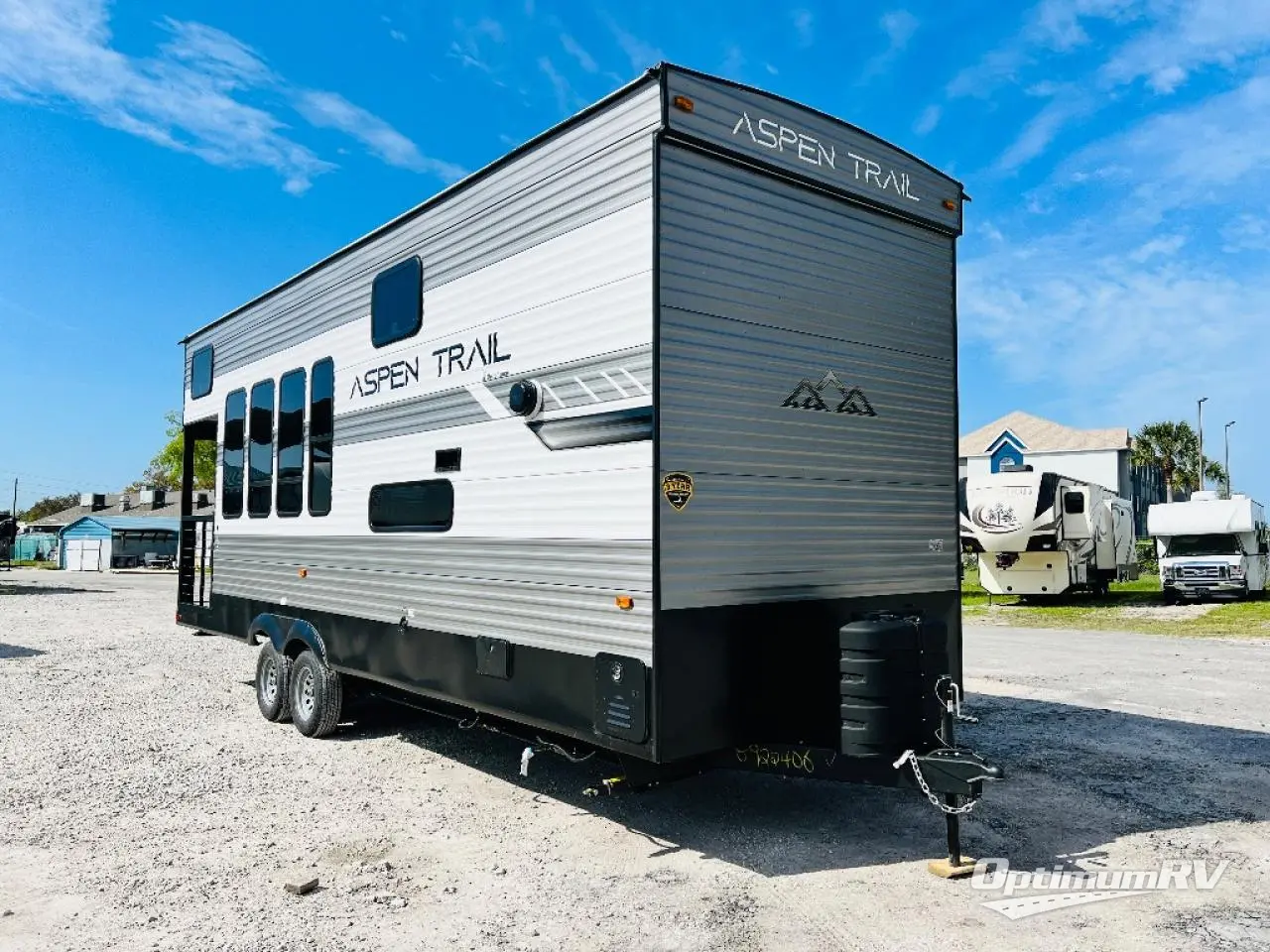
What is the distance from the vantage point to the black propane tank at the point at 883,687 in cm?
458

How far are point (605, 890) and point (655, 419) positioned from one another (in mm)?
2298

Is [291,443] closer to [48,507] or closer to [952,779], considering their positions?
[952,779]

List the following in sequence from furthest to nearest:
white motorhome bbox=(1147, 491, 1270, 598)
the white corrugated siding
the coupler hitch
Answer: white motorhome bbox=(1147, 491, 1270, 598) < the white corrugated siding < the coupler hitch

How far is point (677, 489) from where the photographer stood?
4.51 m

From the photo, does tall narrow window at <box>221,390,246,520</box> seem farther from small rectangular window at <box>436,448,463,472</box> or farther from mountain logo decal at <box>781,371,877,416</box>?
mountain logo decal at <box>781,371,877,416</box>

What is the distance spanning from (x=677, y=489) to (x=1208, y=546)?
23.2m

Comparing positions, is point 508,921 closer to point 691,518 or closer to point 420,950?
point 420,950

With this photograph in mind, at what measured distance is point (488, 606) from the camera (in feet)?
18.1

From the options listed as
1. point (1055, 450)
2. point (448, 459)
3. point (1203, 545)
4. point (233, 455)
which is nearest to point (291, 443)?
point (233, 455)

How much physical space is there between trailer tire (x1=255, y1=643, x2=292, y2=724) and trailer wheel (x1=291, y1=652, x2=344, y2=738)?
0.13 m

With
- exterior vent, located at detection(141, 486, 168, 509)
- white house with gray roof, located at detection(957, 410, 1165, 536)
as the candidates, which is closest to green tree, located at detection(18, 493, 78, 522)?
exterior vent, located at detection(141, 486, 168, 509)

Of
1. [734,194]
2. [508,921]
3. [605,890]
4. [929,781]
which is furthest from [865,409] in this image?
[508,921]

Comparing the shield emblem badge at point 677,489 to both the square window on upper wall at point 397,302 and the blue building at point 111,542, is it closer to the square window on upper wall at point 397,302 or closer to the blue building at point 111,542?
the square window on upper wall at point 397,302

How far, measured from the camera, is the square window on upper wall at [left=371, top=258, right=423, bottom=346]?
6.40 meters
